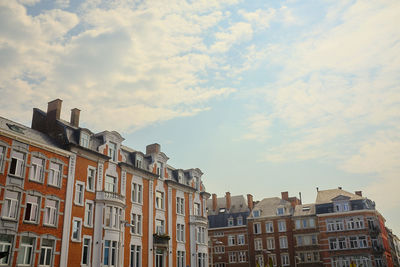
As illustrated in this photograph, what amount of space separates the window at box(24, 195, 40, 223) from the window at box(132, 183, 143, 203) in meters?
11.9

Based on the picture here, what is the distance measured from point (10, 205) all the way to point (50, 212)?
3.58 metres

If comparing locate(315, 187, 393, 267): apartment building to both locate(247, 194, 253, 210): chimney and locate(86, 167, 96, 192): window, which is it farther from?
locate(86, 167, 96, 192): window

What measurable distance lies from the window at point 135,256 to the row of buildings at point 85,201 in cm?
9

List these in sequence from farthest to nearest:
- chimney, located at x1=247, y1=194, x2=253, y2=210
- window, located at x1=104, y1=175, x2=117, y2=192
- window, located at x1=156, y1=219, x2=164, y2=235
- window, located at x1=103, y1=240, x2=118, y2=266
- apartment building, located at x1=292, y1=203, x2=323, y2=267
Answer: chimney, located at x1=247, y1=194, x2=253, y2=210 → apartment building, located at x1=292, y1=203, x2=323, y2=267 → window, located at x1=156, y1=219, x2=164, y2=235 → window, located at x1=104, y1=175, x2=117, y2=192 → window, located at x1=103, y1=240, x2=118, y2=266

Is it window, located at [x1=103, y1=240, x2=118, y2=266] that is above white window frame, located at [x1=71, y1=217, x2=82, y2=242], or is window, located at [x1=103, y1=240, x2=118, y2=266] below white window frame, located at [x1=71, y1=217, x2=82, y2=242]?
below

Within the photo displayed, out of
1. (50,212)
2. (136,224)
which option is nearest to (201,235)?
(136,224)

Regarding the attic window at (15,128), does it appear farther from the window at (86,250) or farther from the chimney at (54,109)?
the window at (86,250)

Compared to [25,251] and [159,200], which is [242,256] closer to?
[159,200]

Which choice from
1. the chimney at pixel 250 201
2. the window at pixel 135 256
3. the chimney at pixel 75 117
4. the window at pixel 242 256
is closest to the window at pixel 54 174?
the chimney at pixel 75 117

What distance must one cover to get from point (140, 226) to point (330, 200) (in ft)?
130

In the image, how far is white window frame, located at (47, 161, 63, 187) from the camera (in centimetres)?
3278

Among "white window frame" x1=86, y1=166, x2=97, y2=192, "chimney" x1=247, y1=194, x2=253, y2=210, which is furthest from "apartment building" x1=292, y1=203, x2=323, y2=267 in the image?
"white window frame" x1=86, y1=166, x2=97, y2=192

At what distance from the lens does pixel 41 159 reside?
32.5m

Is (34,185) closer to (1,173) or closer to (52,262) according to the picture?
(1,173)
